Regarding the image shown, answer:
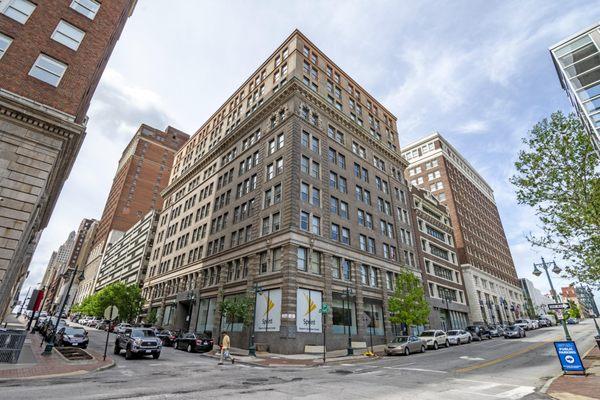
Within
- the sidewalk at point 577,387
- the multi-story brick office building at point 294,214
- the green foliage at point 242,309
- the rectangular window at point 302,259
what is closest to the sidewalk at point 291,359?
the multi-story brick office building at point 294,214

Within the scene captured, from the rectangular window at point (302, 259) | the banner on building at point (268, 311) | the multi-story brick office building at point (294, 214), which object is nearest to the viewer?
the banner on building at point (268, 311)

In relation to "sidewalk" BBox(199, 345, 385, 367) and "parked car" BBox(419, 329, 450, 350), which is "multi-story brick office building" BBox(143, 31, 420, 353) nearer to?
"sidewalk" BBox(199, 345, 385, 367)

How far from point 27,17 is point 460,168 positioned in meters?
96.1

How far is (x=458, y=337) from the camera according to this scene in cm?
3541

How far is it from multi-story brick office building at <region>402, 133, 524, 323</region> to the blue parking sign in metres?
57.0

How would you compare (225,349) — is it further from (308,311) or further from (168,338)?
(168,338)

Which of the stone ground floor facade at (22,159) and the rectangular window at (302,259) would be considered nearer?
the stone ground floor facade at (22,159)

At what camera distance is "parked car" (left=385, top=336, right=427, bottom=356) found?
2555 cm

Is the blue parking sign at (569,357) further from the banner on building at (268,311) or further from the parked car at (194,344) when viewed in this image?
the parked car at (194,344)

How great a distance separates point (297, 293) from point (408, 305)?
14.6m

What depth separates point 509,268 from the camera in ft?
322

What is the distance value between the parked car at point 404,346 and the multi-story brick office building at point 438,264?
73.8 feet

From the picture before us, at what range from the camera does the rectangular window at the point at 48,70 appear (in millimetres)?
17984

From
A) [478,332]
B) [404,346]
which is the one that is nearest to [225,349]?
[404,346]
